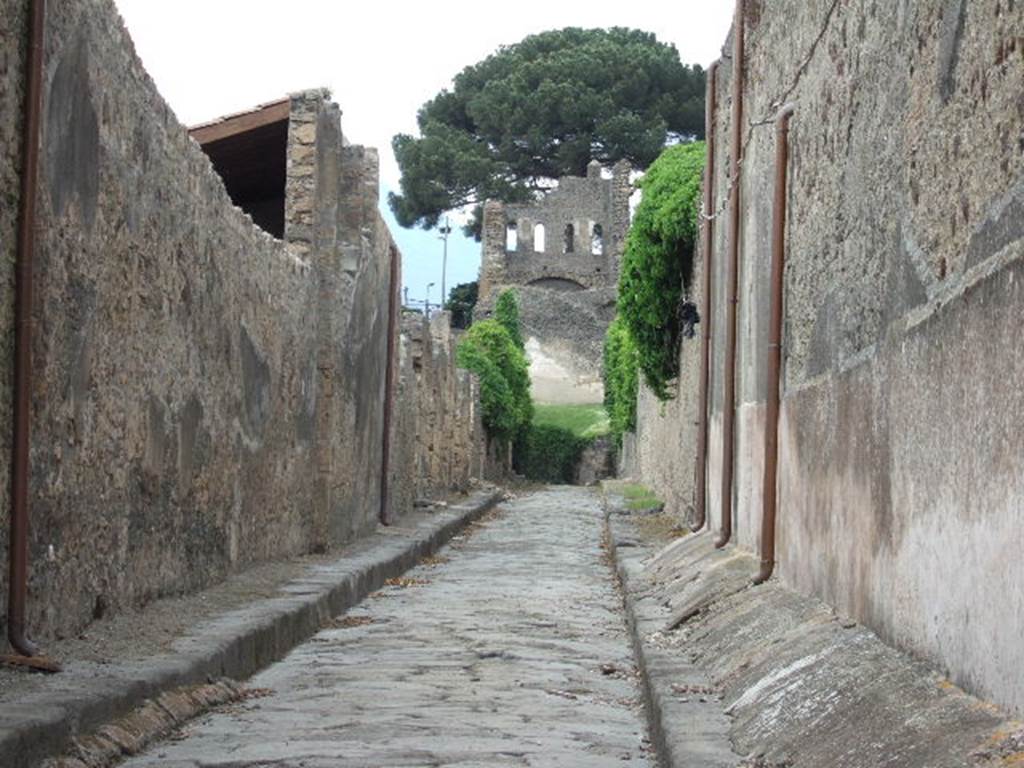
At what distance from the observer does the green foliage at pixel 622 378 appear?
28745mm

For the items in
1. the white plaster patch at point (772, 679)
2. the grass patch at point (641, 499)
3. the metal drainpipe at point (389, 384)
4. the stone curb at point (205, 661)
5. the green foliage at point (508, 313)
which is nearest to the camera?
the stone curb at point (205, 661)

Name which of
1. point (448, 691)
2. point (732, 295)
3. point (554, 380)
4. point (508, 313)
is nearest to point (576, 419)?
point (508, 313)

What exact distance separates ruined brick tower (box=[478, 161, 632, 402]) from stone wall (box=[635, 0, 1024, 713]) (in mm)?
44855

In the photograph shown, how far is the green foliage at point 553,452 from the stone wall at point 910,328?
36878mm

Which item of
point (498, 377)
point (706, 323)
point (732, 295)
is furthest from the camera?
point (498, 377)

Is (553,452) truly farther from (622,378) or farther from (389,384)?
(389,384)

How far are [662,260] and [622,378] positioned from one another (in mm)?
15033

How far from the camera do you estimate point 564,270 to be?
65.7 meters

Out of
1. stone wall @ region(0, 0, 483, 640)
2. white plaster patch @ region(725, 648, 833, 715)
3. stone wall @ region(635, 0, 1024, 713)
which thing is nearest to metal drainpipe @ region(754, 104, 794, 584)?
stone wall @ region(635, 0, 1024, 713)

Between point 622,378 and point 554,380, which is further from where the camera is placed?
point 554,380

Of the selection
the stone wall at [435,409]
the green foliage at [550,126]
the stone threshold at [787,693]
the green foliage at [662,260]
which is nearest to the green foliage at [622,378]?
the stone wall at [435,409]

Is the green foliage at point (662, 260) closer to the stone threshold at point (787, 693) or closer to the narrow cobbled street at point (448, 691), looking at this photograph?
the narrow cobbled street at point (448, 691)

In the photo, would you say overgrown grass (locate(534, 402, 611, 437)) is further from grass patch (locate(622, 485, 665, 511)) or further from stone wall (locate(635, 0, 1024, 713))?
stone wall (locate(635, 0, 1024, 713))

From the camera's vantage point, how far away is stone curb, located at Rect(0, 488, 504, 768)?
4.22 m
